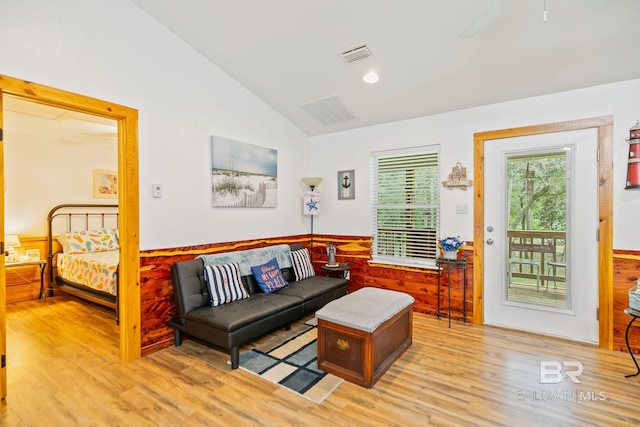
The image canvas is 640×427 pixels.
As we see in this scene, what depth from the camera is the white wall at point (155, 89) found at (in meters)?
2.19

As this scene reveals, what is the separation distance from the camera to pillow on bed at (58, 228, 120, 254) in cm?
477

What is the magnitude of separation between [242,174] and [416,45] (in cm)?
227

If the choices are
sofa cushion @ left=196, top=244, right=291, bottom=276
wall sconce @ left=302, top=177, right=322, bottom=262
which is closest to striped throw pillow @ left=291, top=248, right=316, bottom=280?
sofa cushion @ left=196, top=244, right=291, bottom=276

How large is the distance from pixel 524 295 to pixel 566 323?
1.34ft

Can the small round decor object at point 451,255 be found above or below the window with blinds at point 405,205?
below

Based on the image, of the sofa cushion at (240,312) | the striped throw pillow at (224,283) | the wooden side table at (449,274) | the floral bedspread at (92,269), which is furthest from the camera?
the floral bedspread at (92,269)

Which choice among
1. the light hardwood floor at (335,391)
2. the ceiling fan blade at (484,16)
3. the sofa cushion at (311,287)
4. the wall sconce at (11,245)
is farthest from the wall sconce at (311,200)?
the wall sconce at (11,245)

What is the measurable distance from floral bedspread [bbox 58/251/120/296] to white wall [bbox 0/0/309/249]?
4.53 ft

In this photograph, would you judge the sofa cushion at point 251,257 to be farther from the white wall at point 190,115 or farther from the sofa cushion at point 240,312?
the sofa cushion at point 240,312

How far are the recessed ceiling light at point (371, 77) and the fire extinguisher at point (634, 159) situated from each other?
229 centimetres

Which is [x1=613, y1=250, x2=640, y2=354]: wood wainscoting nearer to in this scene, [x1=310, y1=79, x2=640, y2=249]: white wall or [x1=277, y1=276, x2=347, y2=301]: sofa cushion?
[x1=310, y1=79, x2=640, y2=249]: white wall

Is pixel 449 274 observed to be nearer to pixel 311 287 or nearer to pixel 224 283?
pixel 311 287

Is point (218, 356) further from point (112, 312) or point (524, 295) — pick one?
point (524, 295)

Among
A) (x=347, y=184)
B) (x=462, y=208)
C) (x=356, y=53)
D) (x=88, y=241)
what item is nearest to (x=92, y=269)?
(x=88, y=241)
